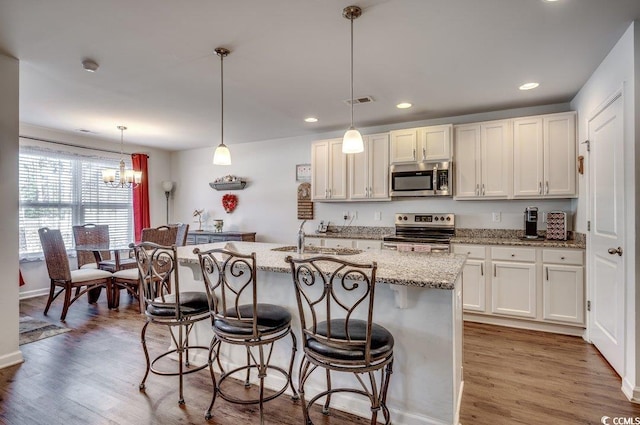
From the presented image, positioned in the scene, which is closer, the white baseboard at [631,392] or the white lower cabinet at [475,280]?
the white baseboard at [631,392]

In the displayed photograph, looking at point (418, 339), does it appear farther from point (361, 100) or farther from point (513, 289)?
point (361, 100)

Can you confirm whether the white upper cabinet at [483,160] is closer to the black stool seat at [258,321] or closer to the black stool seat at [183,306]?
the black stool seat at [258,321]

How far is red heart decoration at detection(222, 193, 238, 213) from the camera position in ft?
19.6

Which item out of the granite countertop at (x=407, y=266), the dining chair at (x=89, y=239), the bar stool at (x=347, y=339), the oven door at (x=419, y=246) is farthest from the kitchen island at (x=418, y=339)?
the dining chair at (x=89, y=239)

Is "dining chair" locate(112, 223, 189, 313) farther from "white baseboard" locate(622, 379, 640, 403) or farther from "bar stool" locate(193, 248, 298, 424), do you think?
"white baseboard" locate(622, 379, 640, 403)

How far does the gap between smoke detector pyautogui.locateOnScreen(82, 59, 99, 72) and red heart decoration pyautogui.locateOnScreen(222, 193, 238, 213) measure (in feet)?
10.7

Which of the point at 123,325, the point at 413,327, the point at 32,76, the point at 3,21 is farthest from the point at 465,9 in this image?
Result: the point at 123,325

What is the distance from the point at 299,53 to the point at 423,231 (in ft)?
8.98

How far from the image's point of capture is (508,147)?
377 centimetres

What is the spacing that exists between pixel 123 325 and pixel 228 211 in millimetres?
2766

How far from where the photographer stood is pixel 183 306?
2.22m

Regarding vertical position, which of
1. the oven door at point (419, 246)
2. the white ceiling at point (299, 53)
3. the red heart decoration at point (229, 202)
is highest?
the white ceiling at point (299, 53)

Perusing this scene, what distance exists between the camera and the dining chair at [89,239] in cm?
469

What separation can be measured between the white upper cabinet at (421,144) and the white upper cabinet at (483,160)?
0.15 meters
